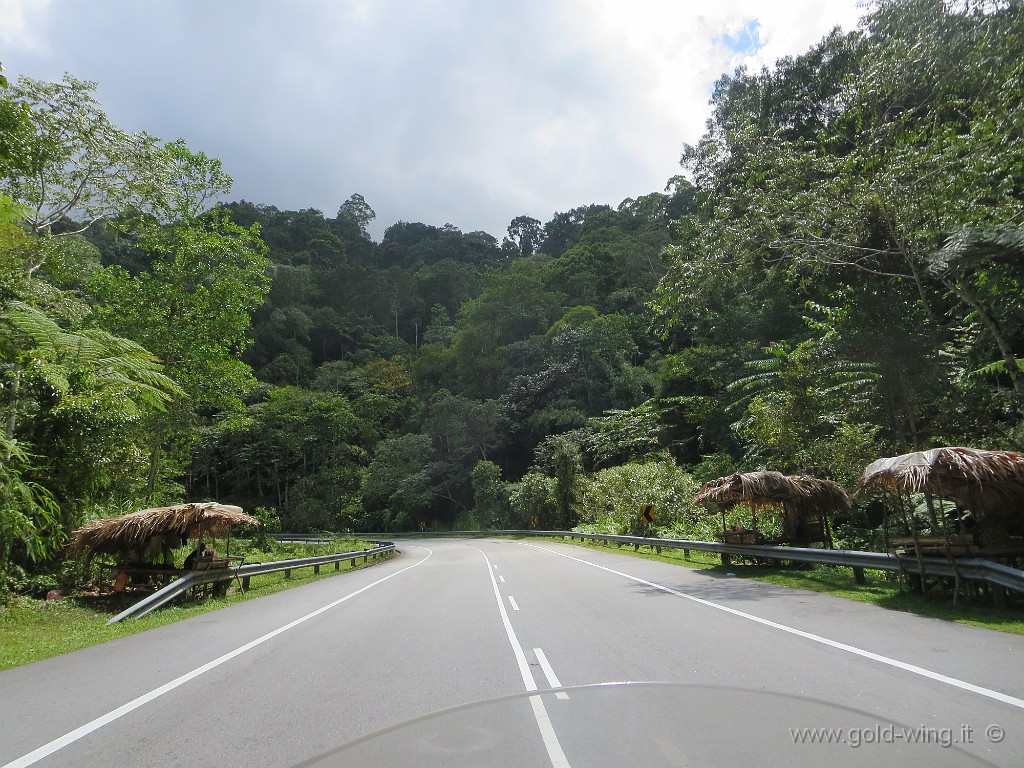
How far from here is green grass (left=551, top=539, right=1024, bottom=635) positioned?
8523 mm

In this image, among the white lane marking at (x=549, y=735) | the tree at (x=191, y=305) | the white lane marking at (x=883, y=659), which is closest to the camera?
the white lane marking at (x=549, y=735)

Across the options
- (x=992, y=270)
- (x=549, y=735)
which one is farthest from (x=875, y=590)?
(x=549, y=735)

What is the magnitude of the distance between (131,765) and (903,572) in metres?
11.7

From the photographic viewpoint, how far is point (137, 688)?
6117 mm

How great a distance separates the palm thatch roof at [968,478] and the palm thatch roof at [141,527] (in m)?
12.9

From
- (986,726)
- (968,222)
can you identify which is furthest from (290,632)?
(968,222)

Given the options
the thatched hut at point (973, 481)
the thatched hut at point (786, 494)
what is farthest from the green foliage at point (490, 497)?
the thatched hut at point (973, 481)

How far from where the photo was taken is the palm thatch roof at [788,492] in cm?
1582

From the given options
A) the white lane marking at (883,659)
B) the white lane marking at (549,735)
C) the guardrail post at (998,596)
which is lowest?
the white lane marking at (883,659)

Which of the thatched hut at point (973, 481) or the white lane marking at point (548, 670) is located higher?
the thatched hut at point (973, 481)

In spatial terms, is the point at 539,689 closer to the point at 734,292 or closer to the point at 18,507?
the point at 18,507

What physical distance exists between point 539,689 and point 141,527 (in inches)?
425

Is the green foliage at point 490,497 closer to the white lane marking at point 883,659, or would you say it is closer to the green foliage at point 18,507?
the green foliage at point 18,507

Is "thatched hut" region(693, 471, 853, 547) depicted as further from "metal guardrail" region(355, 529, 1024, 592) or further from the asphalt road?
the asphalt road
